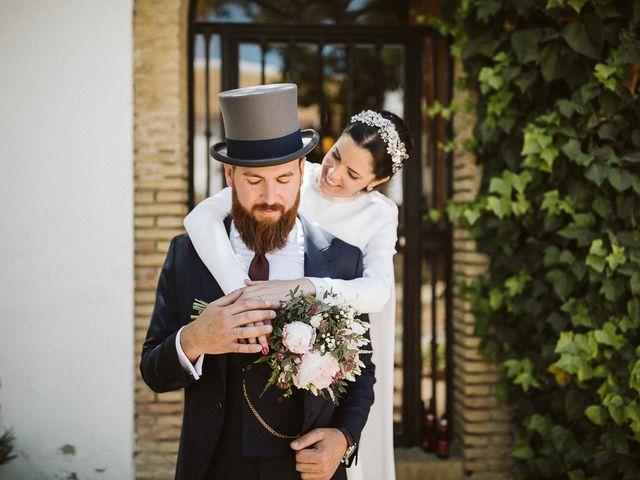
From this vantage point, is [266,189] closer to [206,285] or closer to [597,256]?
[206,285]

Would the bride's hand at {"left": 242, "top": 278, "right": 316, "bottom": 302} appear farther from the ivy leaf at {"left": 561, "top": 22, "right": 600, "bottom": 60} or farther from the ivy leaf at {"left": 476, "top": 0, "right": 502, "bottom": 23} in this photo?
the ivy leaf at {"left": 476, "top": 0, "right": 502, "bottom": 23}

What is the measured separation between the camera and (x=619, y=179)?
140 inches

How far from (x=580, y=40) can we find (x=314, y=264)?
8.06 feet

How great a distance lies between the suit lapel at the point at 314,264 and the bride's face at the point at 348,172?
1.69 feet

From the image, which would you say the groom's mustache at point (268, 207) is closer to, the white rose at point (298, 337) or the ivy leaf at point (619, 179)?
the white rose at point (298, 337)

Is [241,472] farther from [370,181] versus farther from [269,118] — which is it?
[370,181]

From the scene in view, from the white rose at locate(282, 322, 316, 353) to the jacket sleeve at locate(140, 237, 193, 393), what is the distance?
1.32ft

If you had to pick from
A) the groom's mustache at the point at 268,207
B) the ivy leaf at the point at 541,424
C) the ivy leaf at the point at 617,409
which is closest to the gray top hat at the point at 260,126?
the groom's mustache at the point at 268,207

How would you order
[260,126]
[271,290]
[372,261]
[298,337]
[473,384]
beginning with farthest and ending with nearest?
[473,384], [372,261], [260,126], [271,290], [298,337]

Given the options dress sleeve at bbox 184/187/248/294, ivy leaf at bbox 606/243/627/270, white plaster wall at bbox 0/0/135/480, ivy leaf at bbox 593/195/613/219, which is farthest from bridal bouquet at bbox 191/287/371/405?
white plaster wall at bbox 0/0/135/480

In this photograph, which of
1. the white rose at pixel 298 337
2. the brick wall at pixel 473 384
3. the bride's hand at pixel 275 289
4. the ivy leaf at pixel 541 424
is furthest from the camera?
the brick wall at pixel 473 384

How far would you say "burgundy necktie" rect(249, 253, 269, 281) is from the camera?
2.12m

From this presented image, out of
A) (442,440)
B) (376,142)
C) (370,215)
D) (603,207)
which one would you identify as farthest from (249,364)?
(442,440)

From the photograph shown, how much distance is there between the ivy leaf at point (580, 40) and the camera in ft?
11.7
